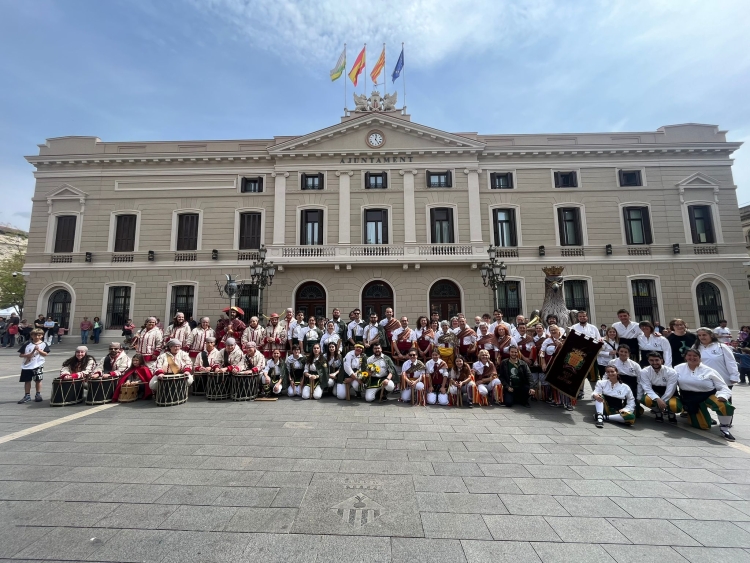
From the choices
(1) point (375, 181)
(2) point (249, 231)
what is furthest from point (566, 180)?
(2) point (249, 231)

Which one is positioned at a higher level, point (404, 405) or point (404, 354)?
point (404, 354)

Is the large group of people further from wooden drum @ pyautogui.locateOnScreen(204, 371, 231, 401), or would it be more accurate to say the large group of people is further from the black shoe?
the black shoe

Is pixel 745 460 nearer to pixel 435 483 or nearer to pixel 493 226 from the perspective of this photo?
pixel 435 483

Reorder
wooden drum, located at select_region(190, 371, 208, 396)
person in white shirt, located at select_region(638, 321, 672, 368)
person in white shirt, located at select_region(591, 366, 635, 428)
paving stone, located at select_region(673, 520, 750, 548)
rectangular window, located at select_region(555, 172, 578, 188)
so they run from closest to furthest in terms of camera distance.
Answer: paving stone, located at select_region(673, 520, 750, 548) < person in white shirt, located at select_region(591, 366, 635, 428) < person in white shirt, located at select_region(638, 321, 672, 368) < wooden drum, located at select_region(190, 371, 208, 396) < rectangular window, located at select_region(555, 172, 578, 188)

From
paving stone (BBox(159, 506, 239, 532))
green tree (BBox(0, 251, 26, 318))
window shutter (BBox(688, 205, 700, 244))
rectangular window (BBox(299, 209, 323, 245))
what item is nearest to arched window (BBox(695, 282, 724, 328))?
window shutter (BBox(688, 205, 700, 244))

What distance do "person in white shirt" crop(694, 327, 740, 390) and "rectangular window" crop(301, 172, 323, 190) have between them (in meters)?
19.5

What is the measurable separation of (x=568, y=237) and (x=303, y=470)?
73.2ft

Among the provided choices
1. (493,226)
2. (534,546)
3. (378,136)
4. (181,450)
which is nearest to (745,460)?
(534,546)

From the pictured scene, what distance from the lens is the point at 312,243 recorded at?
22031 mm

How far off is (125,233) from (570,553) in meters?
26.3

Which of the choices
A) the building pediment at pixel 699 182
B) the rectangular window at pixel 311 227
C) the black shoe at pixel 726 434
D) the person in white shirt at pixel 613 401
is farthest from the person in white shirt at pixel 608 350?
the building pediment at pixel 699 182

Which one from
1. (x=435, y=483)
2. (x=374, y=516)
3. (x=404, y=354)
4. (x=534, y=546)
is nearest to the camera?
(x=534, y=546)

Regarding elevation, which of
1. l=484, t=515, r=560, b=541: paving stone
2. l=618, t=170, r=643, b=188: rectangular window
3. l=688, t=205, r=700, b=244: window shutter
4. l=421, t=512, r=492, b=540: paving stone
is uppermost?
l=618, t=170, r=643, b=188: rectangular window

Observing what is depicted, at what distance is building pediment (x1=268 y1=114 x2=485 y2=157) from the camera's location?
2220cm
